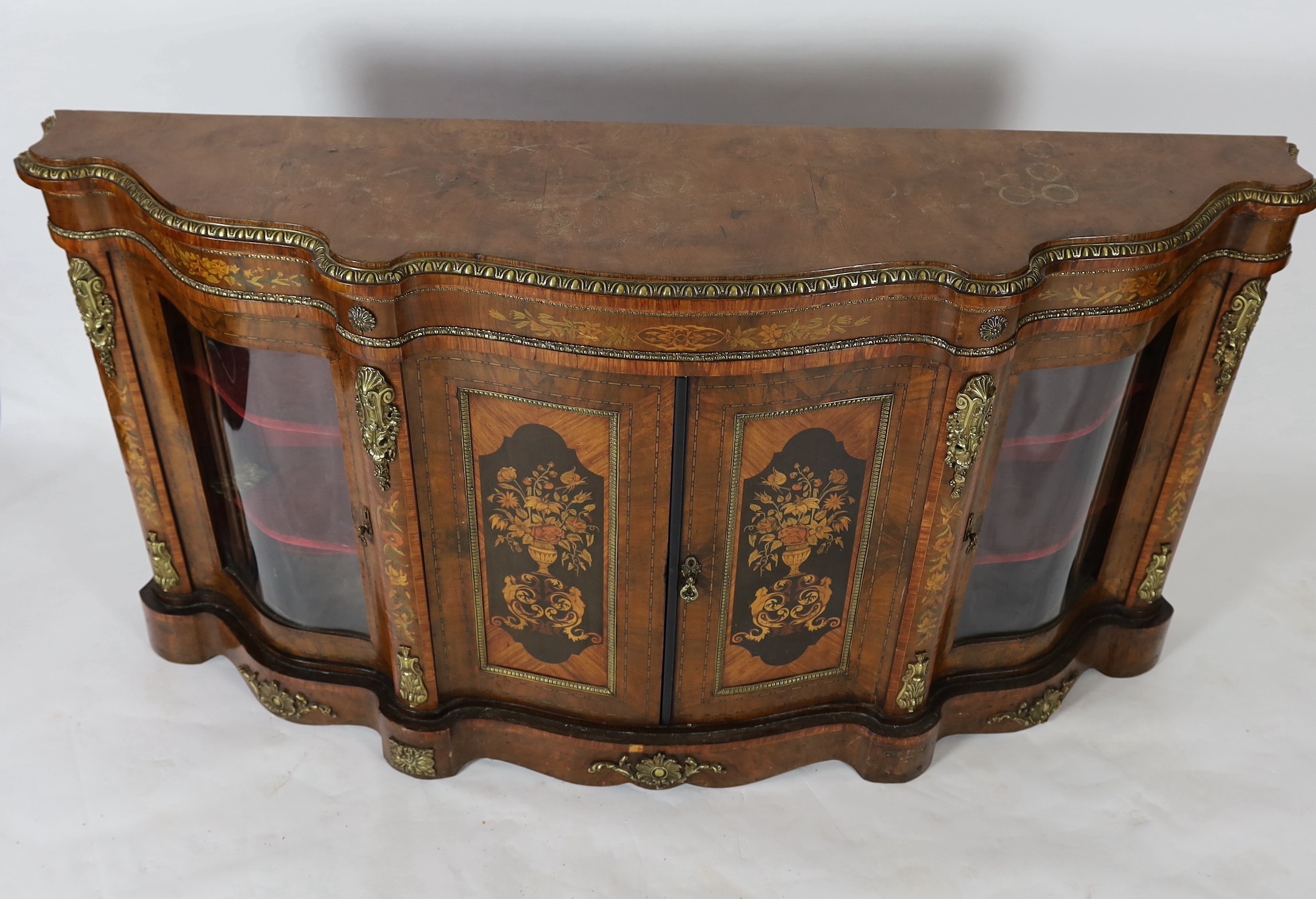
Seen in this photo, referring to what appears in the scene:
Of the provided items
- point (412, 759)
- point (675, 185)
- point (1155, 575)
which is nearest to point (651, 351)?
point (675, 185)

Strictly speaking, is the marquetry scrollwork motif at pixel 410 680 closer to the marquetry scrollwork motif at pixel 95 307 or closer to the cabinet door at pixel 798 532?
the cabinet door at pixel 798 532

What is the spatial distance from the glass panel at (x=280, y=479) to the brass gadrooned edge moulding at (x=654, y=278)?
0.86 feet

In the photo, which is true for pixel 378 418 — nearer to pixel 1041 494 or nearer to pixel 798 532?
pixel 798 532

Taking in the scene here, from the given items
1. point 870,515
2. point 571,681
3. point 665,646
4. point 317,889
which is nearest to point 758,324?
point 870,515

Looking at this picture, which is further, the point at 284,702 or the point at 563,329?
the point at 284,702

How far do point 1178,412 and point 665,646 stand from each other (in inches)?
44.0

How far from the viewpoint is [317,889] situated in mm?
2496

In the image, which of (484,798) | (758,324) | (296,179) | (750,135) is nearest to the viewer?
(758,324)

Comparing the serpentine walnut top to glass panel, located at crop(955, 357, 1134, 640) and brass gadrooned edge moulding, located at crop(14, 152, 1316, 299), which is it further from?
glass panel, located at crop(955, 357, 1134, 640)

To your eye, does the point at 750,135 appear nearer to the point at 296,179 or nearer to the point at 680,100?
the point at 680,100

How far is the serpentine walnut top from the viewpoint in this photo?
211cm

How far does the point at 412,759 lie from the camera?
8.80ft

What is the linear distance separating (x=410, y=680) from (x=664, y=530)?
64 centimetres

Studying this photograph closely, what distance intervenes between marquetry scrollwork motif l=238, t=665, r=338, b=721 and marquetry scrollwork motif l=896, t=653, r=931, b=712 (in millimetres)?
1208
